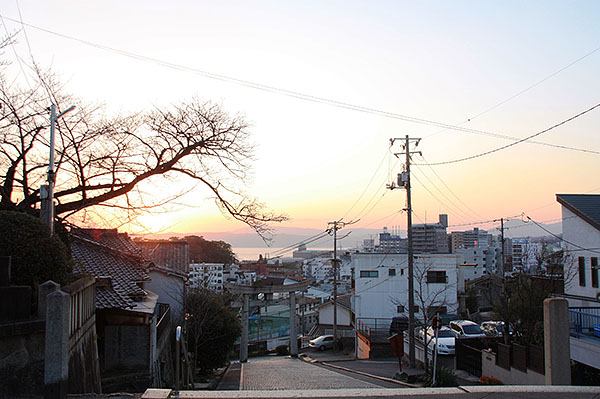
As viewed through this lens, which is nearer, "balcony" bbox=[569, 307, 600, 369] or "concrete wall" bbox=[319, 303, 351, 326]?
"balcony" bbox=[569, 307, 600, 369]

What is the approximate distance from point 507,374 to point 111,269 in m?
12.9

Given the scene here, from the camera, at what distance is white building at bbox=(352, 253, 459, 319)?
3597 cm

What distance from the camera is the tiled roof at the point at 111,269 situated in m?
11.9

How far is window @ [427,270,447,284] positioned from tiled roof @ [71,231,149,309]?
25.3 metres

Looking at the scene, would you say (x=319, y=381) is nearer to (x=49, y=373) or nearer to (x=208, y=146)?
(x=208, y=146)

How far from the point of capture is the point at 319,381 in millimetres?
14188

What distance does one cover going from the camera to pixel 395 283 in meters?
37.0

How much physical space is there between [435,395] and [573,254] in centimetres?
1884

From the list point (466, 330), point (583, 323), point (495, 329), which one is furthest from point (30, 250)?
point (495, 329)

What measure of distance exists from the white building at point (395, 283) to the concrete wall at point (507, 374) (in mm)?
19187

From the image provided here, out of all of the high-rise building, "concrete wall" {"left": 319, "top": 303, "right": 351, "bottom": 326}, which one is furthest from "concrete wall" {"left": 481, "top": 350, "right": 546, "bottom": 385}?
the high-rise building

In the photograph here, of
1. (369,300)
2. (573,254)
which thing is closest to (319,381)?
(573,254)

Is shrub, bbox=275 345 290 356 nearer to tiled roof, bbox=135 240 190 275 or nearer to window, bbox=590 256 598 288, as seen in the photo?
tiled roof, bbox=135 240 190 275

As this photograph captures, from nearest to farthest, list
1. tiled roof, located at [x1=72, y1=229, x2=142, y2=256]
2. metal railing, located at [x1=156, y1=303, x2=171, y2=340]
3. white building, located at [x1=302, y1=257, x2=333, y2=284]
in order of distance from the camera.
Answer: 1. metal railing, located at [x1=156, y1=303, x2=171, y2=340]
2. tiled roof, located at [x1=72, y1=229, x2=142, y2=256]
3. white building, located at [x1=302, y1=257, x2=333, y2=284]
